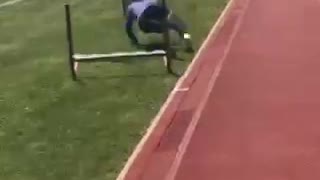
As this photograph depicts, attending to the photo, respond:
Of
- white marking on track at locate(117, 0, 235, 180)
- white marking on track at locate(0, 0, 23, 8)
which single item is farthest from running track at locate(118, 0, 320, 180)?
white marking on track at locate(0, 0, 23, 8)

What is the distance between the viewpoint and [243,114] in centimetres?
723

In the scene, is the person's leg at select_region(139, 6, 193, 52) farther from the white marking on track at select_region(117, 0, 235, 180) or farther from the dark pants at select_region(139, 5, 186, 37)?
the white marking on track at select_region(117, 0, 235, 180)

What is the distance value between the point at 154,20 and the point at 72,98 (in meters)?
2.42

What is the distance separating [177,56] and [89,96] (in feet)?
5.85

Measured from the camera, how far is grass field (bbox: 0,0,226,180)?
635cm

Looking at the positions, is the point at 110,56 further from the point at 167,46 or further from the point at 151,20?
the point at 151,20

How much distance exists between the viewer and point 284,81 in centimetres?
823

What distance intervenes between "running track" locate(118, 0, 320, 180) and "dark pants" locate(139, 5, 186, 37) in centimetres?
43

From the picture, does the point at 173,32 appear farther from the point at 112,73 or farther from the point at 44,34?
the point at 44,34

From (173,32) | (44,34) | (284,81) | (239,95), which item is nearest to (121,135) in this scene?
(239,95)

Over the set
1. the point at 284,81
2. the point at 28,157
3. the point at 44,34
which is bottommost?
the point at 44,34

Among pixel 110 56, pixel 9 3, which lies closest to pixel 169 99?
pixel 110 56

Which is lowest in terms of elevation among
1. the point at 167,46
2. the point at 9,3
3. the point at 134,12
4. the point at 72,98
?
the point at 9,3

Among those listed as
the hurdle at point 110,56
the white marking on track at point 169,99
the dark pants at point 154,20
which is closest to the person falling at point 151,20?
the dark pants at point 154,20
